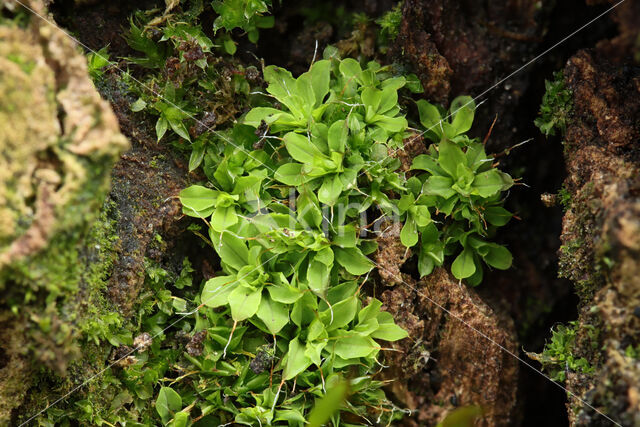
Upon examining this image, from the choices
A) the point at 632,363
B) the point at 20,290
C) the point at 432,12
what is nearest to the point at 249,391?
the point at 20,290

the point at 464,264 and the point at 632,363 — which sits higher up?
the point at 632,363

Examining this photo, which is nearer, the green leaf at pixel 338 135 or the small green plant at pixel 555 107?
the green leaf at pixel 338 135

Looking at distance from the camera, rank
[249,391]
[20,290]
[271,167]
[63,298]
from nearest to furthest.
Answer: [20,290], [63,298], [249,391], [271,167]

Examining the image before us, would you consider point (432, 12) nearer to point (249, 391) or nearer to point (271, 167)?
point (271, 167)

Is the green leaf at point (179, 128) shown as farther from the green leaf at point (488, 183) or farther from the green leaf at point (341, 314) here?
the green leaf at point (488, 183)

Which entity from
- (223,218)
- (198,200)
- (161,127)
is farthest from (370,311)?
(161,127)

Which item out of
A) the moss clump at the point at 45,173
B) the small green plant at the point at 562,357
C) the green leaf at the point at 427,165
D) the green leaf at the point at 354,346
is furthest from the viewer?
the green leaf at the point at 427,165

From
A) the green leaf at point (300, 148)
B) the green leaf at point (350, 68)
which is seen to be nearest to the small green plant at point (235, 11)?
the green leaf at point (350, 68)
